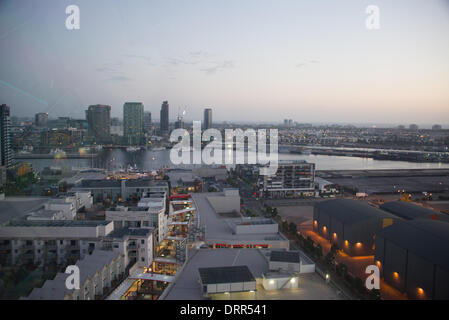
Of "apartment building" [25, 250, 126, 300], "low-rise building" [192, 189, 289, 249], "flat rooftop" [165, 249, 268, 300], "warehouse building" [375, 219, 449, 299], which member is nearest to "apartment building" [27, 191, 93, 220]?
"apartment building" [25, 250, 126, 300]

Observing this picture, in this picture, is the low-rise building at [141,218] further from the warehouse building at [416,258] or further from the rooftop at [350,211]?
the warehouse building at [416,258]

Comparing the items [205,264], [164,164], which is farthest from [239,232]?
[164,164]

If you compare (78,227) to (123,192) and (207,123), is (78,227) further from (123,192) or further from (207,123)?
(207,123)

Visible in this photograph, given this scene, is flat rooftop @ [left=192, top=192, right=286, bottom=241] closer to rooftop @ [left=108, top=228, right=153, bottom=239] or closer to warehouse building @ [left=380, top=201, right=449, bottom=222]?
rooftop @ [left=108, top=228, right=153, bottom=239]

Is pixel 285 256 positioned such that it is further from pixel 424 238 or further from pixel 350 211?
pixel 350 211

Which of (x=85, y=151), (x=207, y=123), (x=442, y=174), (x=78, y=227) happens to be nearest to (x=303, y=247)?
(x=78, y=227)

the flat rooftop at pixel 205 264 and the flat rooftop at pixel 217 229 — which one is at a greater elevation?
the flat rooftop at pixel 205 264

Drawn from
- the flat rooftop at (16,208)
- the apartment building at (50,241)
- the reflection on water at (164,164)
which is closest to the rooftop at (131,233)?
the apartment building at (50,241)
